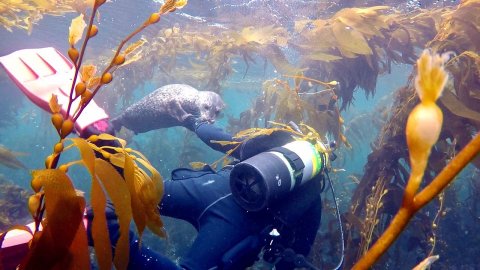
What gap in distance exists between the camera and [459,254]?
28.9ft

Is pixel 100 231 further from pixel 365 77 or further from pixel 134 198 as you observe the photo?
pixel 365 77

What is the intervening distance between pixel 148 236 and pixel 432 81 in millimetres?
10649

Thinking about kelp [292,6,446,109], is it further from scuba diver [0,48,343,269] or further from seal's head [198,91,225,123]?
scuba diver [0,48,343,269]

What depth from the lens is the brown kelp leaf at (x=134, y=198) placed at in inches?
74.2

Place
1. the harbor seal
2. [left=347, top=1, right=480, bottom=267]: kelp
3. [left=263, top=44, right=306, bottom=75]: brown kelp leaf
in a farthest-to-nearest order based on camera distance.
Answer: [left=263, top=44, right=306, bottom=75]: brown kelp leaf, the harbor seal, [left=347, top=1, right=480, bottom=267]: kelp

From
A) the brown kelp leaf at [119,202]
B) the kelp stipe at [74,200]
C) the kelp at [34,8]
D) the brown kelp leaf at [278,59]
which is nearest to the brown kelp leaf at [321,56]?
the brown kelp leaf at [278,59]

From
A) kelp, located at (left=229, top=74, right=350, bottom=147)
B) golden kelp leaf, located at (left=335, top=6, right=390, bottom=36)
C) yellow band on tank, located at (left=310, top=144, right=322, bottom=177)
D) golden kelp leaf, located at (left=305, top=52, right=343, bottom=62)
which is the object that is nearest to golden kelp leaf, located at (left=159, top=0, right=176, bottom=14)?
yellow band on tank, located at (left=310, top=144, right=322, bottom=177)

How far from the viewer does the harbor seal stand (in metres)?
5.23

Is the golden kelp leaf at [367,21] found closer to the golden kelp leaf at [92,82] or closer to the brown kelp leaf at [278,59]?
the brown kelp leaf at [278,59]

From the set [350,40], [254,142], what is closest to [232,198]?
[254,142]

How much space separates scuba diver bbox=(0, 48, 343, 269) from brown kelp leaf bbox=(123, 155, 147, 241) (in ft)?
2.44

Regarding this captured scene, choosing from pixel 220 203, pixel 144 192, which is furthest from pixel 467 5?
pixel 144 192

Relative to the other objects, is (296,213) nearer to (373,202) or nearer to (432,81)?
(373,202)

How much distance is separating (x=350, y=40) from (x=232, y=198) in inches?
202
